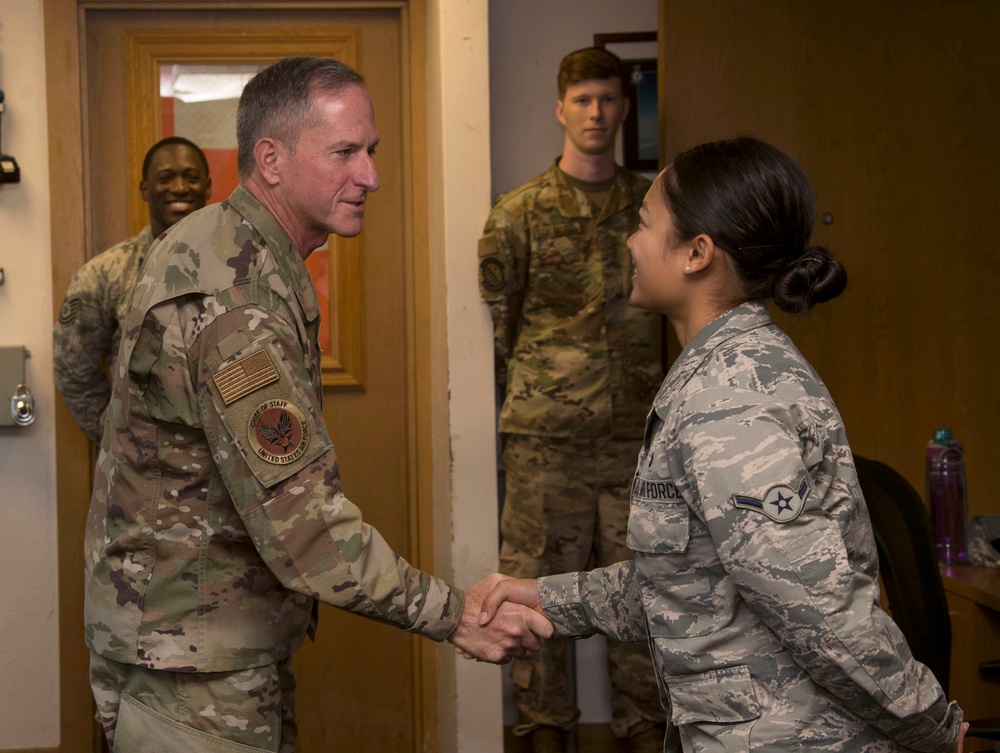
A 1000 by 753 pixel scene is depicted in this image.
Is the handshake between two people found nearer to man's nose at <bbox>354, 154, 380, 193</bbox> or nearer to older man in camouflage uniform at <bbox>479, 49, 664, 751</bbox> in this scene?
man's nose at <bbox>354, 154, 380, 193</bbox>

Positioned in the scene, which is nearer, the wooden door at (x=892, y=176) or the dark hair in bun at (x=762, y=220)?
the dark hair in bun at (x=762, y=220)

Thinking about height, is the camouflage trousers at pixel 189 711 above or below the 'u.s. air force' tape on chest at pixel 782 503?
below

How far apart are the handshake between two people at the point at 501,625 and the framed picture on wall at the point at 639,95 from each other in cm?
188

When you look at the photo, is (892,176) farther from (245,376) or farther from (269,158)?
(245,376)

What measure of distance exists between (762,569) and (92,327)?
87.4 inches

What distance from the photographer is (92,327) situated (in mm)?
2920

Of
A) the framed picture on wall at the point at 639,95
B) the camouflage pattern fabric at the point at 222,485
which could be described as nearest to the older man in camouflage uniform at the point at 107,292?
the framed picture on wall at the point at 639,95

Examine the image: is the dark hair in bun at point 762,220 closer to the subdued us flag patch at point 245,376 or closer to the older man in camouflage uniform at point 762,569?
the older man in camouflage uniform at point 762,569

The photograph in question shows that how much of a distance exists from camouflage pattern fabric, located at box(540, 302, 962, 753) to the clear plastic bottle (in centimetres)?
98

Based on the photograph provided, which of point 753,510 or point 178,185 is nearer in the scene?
point 753,510

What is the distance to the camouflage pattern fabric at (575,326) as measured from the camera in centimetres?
298

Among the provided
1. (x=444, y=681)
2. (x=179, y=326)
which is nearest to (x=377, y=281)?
(x=444, y=681)

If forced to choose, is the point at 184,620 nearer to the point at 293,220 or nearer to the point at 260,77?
the point at 293,220

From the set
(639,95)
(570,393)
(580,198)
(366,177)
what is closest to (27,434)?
(570,393)
